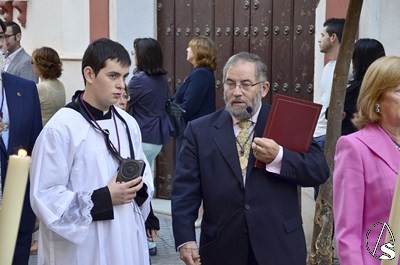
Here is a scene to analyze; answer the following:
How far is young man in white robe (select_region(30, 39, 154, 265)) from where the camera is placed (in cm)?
348

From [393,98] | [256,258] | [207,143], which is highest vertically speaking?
[393,98]

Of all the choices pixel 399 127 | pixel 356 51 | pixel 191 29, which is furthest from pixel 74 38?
pixel 399 127

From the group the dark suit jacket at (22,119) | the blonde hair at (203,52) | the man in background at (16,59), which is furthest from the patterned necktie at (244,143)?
the man in background at (16,59)

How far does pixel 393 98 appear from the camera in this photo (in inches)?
123

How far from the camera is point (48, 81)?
311 inches

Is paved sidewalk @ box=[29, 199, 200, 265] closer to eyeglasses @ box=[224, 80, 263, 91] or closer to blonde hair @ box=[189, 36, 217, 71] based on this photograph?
blonde hair @ box=[189, 36, 217, 71]

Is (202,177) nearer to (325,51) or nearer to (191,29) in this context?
(325,51)

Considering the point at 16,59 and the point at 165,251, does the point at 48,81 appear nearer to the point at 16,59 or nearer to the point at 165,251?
the point at 16,59

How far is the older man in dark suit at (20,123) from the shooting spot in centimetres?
395

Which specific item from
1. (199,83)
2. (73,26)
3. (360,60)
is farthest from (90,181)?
(73,26)

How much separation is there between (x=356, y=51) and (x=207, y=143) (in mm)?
2648

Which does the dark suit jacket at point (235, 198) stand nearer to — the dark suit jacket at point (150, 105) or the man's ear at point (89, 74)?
the man's ear at point (89, 74)

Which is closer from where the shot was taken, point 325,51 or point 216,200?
point 216,200

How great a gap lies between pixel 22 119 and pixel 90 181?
0.65 meters
